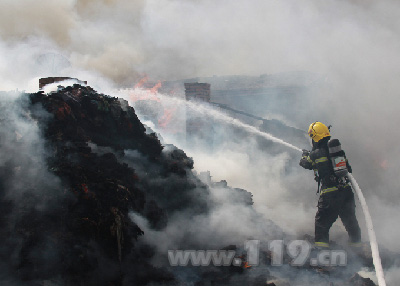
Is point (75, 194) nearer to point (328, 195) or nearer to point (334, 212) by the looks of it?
point (328, 195)

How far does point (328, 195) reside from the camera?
25.1 ft

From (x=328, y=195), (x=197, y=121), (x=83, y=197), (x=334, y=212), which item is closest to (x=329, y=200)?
(x=328, y=195)

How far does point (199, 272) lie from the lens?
222 inches

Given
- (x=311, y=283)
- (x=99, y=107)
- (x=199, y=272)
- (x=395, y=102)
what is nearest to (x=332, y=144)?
(x=311, y=283)

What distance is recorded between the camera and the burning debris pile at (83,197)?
4516 millimetres

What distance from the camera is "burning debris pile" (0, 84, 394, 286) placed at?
452 cm

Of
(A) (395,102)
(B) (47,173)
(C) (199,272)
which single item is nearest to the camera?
(B) (47,173)

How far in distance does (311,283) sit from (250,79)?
48.8 feet

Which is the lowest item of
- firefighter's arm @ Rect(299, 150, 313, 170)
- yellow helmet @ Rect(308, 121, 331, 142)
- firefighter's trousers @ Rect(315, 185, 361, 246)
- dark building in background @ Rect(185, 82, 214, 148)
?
firefighter's trousers @ Rect(315, 185, 361, 246)

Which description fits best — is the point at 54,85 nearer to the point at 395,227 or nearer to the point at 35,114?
the point at 35,114

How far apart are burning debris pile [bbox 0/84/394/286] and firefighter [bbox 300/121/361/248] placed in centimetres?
224

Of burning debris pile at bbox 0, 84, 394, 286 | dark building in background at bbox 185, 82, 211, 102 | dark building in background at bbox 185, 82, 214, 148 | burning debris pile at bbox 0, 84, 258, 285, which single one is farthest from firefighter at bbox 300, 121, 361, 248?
dark building in background at bbox 185, 82, 211, 102

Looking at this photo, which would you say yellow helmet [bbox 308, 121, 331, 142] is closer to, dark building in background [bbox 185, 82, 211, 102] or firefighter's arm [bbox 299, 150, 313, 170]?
firefighter's arm [bbox 299, 150, 313, 170]

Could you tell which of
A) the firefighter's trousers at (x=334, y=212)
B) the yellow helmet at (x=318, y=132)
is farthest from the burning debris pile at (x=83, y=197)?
the yellow helmet at (x=318, y=132)
